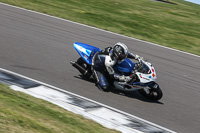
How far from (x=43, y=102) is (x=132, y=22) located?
11201 millimetres

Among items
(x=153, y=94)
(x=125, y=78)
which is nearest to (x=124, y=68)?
(x=125, y=78)

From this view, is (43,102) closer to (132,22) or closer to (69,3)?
(132,22)

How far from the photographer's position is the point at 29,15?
15508 mm

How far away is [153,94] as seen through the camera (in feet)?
28.9

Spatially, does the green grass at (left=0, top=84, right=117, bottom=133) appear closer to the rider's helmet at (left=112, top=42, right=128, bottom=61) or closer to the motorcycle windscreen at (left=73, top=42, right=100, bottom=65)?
the rider's helmet at (left=112, top=42, right=128, bottom=61)

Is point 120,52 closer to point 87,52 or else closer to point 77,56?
point 87,52

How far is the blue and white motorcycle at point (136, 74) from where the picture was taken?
27.9 ft

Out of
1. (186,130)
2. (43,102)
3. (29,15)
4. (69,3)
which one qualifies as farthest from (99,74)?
(69,3)

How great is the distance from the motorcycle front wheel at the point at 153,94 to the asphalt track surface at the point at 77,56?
14cm

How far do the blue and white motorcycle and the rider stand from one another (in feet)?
0.57

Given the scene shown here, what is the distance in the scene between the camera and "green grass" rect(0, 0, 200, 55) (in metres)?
15.6

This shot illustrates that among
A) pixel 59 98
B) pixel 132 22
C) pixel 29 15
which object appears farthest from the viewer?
pixel 132 22

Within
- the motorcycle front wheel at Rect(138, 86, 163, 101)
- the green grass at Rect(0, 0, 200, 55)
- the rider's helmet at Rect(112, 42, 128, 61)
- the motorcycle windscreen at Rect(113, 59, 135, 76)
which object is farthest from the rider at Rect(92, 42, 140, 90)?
the green grass at Rect(0, 0, 200, 55)

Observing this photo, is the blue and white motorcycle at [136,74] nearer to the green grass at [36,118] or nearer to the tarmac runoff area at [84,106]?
the tarmac runoff area at [84,106]
